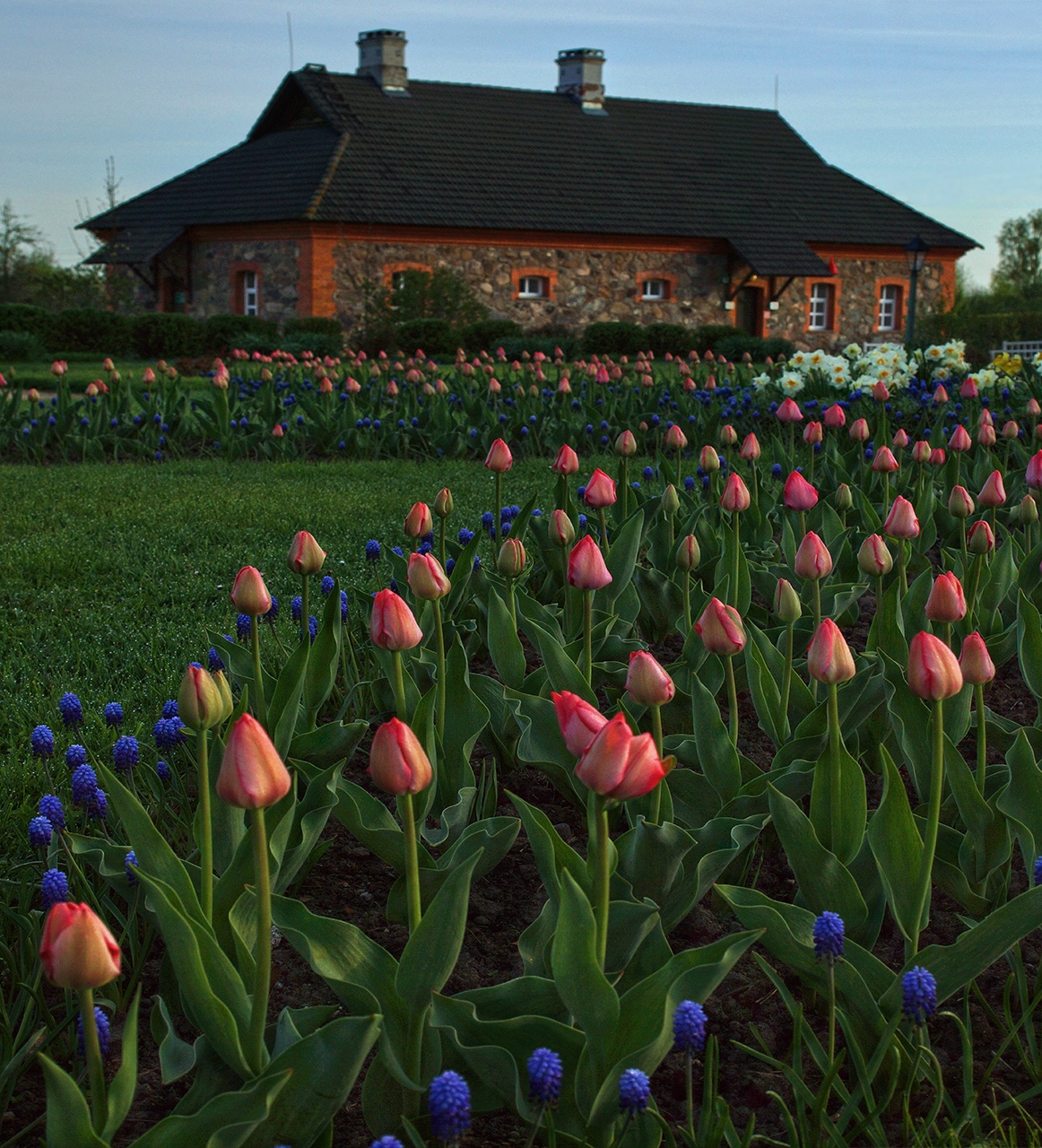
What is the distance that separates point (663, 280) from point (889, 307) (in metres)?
6.85

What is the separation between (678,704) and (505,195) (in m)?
26.3

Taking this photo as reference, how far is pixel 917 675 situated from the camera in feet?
5.51

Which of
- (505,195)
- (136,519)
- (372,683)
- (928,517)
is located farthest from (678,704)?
(505,195)

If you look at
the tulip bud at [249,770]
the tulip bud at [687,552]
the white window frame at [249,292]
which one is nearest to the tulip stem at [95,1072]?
the tulip bud at [249,770]

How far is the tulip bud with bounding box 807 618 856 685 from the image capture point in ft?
5.97

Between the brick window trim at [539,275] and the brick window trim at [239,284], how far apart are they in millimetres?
5569

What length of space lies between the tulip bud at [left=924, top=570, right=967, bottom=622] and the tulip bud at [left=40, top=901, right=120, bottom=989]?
52.7 inches

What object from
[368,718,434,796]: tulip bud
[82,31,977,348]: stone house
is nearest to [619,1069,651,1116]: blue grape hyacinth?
[368,718,434,796]: tulip bud

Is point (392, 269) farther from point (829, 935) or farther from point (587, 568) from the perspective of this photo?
point (829, 935)

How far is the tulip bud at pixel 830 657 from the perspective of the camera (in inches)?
71.7

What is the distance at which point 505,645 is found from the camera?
2.89 meters

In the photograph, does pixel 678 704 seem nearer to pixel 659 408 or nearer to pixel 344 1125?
pixel 344 1125

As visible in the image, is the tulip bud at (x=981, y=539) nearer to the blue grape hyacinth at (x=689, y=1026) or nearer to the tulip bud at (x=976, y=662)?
the tulip bud at (x=976, y=662)

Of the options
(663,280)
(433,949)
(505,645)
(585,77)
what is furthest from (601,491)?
(585,77)
